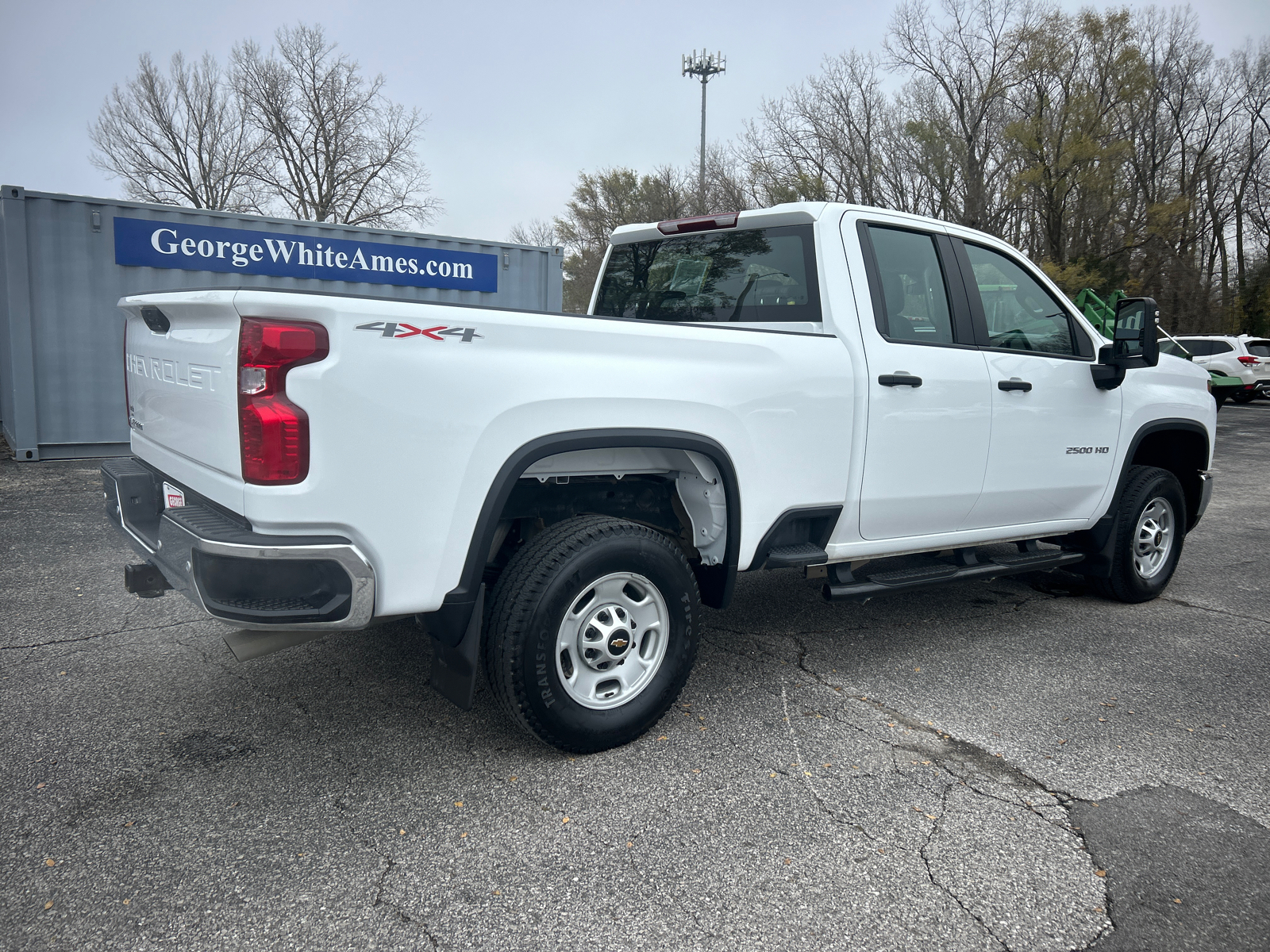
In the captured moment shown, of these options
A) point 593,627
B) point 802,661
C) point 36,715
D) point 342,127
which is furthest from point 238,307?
point 342,127

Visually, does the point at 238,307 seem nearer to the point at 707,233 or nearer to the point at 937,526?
the point at 707,233

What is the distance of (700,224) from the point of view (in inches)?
167

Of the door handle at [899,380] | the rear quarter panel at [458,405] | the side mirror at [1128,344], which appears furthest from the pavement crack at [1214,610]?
the rear quarter panel at [458,405]

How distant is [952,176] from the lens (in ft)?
90.7

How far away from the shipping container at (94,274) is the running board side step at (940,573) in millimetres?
7402

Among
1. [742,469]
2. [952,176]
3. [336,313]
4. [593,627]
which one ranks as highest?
[952,176]

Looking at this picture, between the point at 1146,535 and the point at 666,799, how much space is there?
151 inches

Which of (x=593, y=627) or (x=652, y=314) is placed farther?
(x=652, y=314)

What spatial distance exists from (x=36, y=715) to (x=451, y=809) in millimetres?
1788

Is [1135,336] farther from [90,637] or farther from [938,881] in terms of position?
[90,637]

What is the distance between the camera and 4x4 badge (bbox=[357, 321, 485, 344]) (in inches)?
97.3

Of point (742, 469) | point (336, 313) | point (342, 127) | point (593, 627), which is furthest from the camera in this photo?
point (342, 127)

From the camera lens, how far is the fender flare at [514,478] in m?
2.77

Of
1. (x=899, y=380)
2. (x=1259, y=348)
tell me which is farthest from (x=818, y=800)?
(x=1259, y=348)
